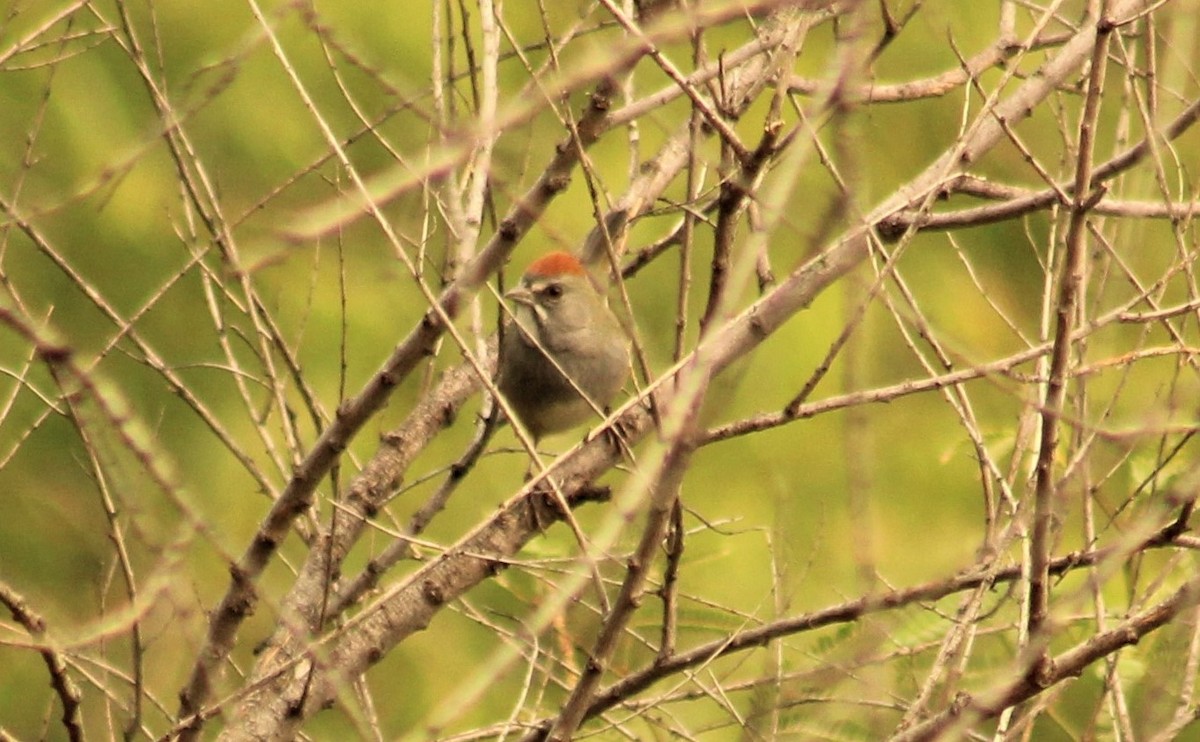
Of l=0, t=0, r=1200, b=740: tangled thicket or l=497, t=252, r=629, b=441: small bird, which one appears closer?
l=0, t=0, r=1200, b=740: tangled thicket

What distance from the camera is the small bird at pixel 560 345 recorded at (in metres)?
4.23

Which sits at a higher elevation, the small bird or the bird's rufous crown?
the bird's rufous crown

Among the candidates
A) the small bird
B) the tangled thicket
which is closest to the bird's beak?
the small bird

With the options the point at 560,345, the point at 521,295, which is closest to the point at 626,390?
the point at 560,345

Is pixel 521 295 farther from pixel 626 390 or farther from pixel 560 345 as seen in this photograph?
pixel 626 390

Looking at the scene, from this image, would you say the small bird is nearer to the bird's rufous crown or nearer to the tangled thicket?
the bird's rufous crown

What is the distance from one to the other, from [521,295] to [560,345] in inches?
7.6

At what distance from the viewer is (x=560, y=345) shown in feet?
14.5

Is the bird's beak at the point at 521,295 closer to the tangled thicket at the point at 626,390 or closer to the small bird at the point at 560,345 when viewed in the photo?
the small bird at the point at 560,345

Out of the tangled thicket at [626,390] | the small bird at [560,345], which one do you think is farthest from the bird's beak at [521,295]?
the tangled thicket at [626,390]

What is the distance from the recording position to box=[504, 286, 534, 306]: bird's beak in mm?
4371

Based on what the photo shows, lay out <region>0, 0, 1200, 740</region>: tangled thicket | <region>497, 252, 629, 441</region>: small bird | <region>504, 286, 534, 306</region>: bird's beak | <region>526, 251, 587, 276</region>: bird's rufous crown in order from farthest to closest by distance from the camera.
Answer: <region>526, 251, 587, 276</region>: bird's rufous crown < <region>504, 286, 534, 306</region>: bird's beak < <region>497, 252, 629, 441</region>: small bird < <region>0, 0, 1200, 740</region>: tangled thicket

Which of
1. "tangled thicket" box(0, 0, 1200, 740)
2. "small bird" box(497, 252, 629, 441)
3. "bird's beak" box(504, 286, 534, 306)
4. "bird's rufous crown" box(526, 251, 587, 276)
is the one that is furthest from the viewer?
"bird's rufous crown" box(526, 251, 587, 276)

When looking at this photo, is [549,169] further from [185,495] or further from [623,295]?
[185,495]
